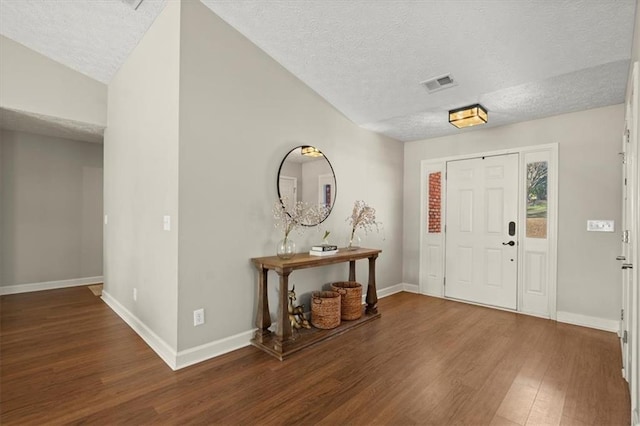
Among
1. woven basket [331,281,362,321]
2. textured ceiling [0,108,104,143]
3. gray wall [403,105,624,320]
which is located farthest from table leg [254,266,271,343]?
gray wall [403,105,624,320]

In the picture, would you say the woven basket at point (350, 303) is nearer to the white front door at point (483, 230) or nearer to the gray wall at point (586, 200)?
the white front door at point (483, 230)

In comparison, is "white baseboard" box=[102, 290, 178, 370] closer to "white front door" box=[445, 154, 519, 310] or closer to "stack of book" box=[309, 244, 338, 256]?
"stack of book" box=[309, 244, 338, 256]

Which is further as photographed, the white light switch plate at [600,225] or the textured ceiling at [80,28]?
the white light switch plate at [600,225]

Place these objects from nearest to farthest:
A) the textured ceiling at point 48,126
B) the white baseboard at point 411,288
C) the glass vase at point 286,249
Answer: the glass vase at point 286,249 < the textured ceiling at point 48,126 < the white baseboard at point 411,288

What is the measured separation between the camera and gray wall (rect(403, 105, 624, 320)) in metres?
3.33

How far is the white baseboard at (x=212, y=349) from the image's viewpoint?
2467 mm

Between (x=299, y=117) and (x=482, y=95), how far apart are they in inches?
76.1

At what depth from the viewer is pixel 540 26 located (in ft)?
7.49

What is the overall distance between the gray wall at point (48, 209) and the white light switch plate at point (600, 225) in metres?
7.07

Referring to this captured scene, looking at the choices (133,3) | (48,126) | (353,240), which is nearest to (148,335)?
(353,240)

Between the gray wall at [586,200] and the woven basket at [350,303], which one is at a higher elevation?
the gray wall at [586,200]

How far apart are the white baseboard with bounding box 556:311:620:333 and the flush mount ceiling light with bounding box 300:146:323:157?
3.37 m

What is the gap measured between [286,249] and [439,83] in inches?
88.9

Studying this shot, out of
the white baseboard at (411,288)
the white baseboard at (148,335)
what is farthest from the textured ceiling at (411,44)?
the white baseboard at (148,335)
